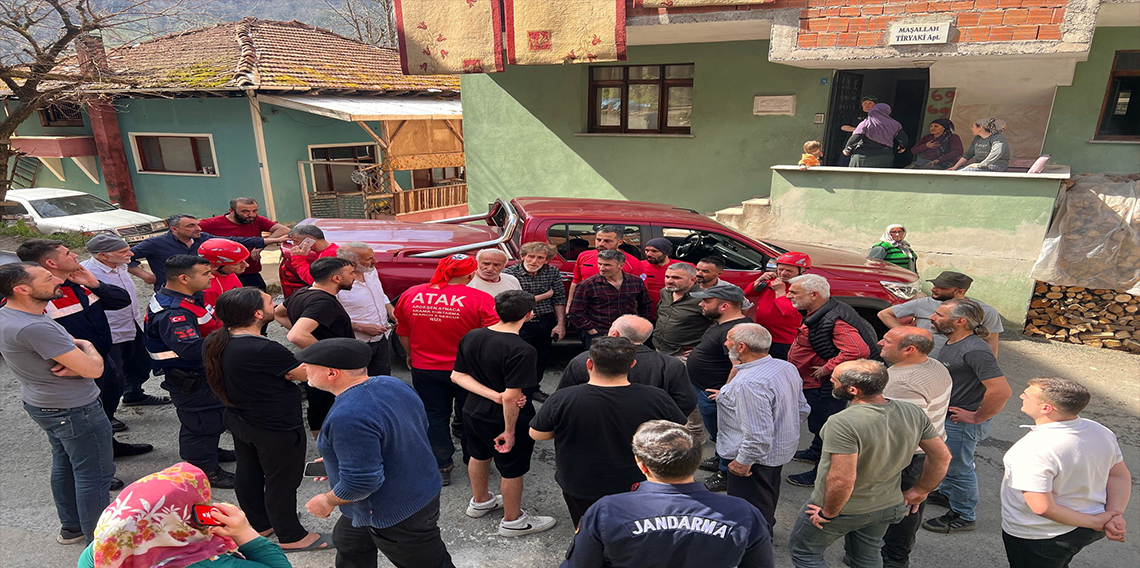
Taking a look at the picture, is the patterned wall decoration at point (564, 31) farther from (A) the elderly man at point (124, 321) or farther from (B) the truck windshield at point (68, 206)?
(B) the truck windshield at point (68, 206)

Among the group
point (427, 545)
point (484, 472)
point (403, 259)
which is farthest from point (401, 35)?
point (427, 545)

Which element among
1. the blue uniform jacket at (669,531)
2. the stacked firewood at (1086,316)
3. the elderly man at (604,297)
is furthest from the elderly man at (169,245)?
the stacked firewood at (1086,316)

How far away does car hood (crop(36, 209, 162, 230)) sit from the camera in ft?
35.1

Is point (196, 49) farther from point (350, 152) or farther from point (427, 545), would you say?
point (427, 545)

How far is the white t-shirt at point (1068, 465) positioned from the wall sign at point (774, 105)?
7.64 m

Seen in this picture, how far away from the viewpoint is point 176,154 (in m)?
14.8

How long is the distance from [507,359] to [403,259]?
108 inches

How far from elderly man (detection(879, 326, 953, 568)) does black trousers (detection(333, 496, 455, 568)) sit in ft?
7.71

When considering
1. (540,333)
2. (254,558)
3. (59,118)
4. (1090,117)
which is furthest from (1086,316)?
(59,118)

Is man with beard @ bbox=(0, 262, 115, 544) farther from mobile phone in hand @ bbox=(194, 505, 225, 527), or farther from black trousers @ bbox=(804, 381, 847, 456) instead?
black trousers @ bbox=(804, 381, 847, 456)

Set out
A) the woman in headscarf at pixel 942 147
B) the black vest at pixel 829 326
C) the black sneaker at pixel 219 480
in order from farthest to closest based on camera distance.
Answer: the woman in headscarf at pixel 942 147, the black sneaker at pixel 219 480, the black vest at pixel 829 326

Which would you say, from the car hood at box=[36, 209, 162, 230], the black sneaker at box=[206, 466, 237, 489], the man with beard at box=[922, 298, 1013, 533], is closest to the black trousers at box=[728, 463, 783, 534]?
the man with beard at box=[922, 298, 1013, 533]

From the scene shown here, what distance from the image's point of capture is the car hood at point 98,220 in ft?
35.1

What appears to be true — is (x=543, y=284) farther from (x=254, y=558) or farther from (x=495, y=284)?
(x=254, y=558)
